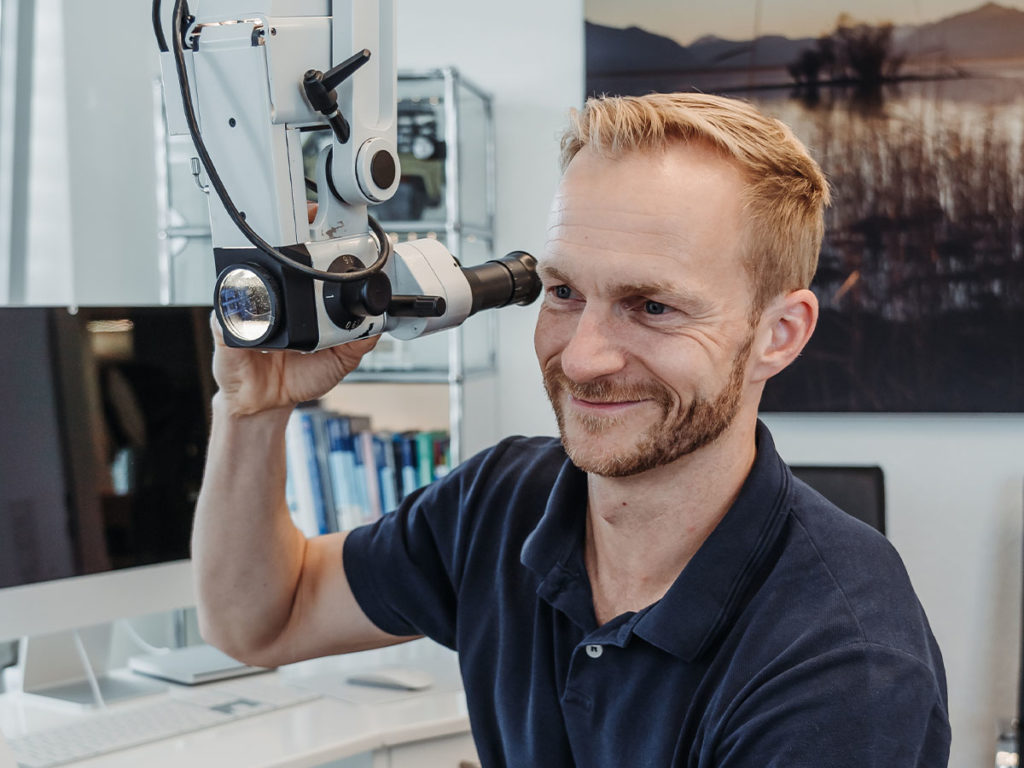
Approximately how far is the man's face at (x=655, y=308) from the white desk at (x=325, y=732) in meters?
0.65

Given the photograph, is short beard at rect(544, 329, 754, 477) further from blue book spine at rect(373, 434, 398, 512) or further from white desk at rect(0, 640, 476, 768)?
blue book spine at rect(373, 434, 398, 512)

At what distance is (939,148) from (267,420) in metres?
1.57

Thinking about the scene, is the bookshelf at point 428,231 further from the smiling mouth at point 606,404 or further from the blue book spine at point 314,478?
the smiling mouth at point 606,404

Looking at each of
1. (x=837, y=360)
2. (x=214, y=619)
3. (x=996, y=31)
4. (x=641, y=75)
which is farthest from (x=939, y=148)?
(x=214, y=619)

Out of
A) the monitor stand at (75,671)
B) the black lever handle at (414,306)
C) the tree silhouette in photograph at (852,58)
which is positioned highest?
the tree silhouette in photograph at (852,58)

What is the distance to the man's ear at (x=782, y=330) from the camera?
3.44 ft

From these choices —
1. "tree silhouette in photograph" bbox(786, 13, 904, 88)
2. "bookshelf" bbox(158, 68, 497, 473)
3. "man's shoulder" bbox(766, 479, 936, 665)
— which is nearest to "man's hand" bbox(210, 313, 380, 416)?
"man's shoulder" bbox(766, 479, 936, 665)

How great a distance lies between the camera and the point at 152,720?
1.54 m

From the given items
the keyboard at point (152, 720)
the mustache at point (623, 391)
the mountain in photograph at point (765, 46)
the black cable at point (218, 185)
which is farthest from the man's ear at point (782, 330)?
the mountain in photograph at point (765, 46)

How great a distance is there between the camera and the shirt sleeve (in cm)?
84

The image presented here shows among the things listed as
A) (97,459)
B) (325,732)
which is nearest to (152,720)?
(325,732)

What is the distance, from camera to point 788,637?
92 cm

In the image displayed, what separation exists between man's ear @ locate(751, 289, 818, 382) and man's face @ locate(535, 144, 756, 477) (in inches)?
1.4

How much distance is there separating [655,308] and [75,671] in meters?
1.25
